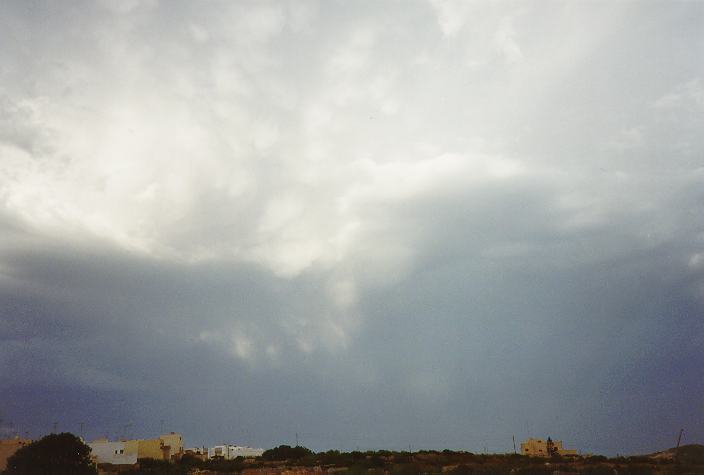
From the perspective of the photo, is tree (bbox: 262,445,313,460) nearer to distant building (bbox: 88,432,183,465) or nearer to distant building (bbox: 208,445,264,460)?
distant building (bbox: 88,432,183,465)

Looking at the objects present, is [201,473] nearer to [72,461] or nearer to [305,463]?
[305,463]

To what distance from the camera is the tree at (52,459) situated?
59281 millimetres

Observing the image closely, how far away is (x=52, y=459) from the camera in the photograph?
198 feet

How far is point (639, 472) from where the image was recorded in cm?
4188

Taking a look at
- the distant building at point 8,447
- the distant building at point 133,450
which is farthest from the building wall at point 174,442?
the distant building at point 8,447

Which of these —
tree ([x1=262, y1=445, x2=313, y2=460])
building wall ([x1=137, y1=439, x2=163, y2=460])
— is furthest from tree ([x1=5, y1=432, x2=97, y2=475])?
building wall ([x1=137, y1=439, x2=163, y2=460])

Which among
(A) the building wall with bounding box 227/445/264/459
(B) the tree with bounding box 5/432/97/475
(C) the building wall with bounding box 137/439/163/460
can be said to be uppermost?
(B) the tree with bounding box 5/432/97/475

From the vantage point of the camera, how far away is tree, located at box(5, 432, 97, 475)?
2334 inches

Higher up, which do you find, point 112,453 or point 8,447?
point 8,447

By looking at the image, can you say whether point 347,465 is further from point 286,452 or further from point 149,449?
point 149,449

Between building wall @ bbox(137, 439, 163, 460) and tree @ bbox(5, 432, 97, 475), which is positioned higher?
tree @ bbox(5, 432, 97, 475)

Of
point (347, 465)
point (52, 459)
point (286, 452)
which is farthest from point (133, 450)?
point (347, 465)

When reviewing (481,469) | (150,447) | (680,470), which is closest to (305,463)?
(481,469)

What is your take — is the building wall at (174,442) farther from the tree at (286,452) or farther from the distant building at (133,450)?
the tree at (286,452)
